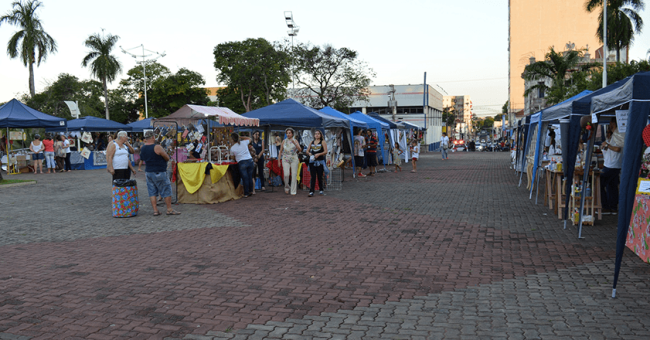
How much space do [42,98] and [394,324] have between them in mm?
52168

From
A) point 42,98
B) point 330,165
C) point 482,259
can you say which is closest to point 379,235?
point 482,259

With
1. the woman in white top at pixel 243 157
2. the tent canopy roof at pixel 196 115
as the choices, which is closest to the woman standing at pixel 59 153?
the tent canopy roof at pixel 196 115

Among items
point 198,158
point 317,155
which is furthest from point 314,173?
point 198,158

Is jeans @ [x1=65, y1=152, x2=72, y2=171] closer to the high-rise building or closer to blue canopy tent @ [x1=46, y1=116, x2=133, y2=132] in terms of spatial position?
blue canopy tent @ [x1=46, y1=116, x2=133, y2=132]

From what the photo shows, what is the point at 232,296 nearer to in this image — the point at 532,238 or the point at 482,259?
the point at 482,259

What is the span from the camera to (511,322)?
13.6 feet

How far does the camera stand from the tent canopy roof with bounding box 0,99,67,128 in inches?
780

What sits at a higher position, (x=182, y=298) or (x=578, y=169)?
(x=578, y=169)

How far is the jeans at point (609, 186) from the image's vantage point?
853 cm

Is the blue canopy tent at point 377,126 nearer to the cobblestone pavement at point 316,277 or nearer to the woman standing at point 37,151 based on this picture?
the cobblestone pavement at point 316,277

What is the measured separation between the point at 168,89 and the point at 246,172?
5249 cm

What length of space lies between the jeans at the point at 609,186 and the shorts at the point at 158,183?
8061mm

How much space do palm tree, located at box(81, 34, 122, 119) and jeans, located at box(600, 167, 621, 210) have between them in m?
48.9

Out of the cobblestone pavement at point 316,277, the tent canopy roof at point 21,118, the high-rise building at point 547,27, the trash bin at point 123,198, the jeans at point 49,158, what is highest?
the high-rise building at point 547,27
